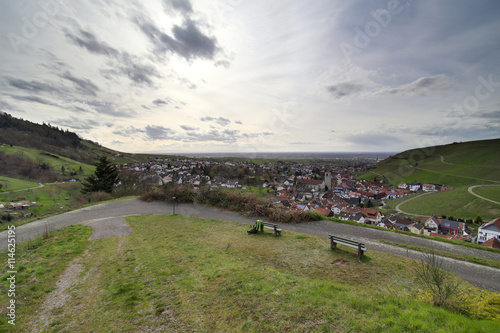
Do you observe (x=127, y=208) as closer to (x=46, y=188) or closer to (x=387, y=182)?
(x=46, y=188)

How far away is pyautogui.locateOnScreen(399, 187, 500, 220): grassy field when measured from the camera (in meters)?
32.2

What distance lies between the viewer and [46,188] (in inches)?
1491

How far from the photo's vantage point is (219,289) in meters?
4.25

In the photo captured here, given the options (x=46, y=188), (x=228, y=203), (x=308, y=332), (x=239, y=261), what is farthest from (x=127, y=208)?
(x=46, y=188)

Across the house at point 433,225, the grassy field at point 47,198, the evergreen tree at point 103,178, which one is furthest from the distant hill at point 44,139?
the house at point 433,225

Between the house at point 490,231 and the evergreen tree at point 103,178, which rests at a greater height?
the evergreen tree at point 103,178

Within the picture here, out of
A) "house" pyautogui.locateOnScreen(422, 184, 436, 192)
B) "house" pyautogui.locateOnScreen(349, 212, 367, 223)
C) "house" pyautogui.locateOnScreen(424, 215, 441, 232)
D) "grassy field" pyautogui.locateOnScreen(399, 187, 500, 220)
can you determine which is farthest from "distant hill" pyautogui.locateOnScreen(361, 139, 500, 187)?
"house" pyautogui.locateOnScreen(349, 212, 367, 223)

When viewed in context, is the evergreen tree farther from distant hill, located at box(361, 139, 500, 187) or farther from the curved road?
distant hill, located at box(361, 139, 500, 187)

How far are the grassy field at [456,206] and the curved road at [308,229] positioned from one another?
1503 inches

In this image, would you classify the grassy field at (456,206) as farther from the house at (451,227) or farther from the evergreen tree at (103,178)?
the evergreen tree at (103,178)

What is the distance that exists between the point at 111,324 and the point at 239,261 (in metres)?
3.25

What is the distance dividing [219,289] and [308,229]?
6.45 meters

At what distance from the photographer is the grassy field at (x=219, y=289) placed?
3.13 metres

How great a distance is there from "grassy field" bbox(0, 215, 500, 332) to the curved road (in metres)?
1.15
